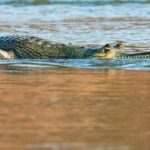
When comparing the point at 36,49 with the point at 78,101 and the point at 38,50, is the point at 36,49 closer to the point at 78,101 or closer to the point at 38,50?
the point at 38,50

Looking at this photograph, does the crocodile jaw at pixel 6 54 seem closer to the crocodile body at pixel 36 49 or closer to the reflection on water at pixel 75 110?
the crocodile body at pixel 36 49

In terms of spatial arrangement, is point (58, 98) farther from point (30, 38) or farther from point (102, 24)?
point (102, 24)

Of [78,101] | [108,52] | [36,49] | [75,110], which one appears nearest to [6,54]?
[36,49]

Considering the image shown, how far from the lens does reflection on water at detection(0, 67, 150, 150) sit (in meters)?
6.55

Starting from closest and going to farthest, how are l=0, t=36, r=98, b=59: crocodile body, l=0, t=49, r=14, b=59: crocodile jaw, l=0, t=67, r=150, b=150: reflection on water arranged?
l=0, t=67, r=150, b=150: reflection on water
l=0, t=49, r=14, b=59: crocodile jaw
l=0, t=36, r=98, b=59: crocodile body

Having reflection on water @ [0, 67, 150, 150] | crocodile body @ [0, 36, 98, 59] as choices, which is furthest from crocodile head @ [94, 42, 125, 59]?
reflection on water @ [0, 67, 150, 150]

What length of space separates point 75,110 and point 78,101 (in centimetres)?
60

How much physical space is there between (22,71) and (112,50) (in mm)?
1923

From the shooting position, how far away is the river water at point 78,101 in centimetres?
662

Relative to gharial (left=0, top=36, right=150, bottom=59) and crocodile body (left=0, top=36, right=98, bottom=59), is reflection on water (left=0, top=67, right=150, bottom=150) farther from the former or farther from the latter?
crocodile body (left=0, top=36, right=98, bottom=59)

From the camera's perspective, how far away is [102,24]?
1997cm

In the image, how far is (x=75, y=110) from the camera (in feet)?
26.1

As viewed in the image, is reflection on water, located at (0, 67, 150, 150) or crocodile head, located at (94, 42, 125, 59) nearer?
reflection on water, located at (0, 67, 150, 150)

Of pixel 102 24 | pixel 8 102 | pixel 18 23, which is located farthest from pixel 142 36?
pixel 8 102
